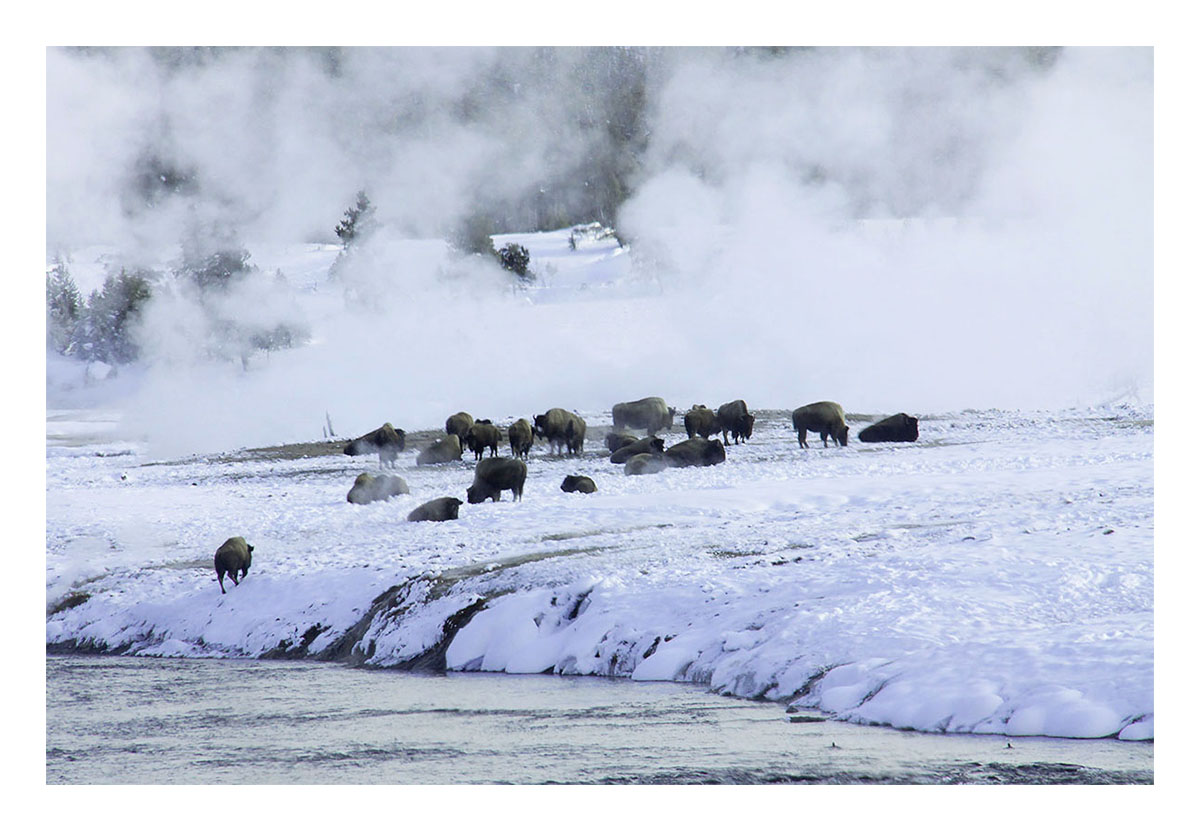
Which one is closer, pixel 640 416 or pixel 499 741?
pixel 499 741

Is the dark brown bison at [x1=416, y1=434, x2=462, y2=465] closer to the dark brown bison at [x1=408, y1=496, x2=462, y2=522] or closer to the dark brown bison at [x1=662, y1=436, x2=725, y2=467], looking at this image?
the dark brown bison at [x1=662, y1=436, x2=725, y2=467]

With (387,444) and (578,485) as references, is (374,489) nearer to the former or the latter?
(578,485)

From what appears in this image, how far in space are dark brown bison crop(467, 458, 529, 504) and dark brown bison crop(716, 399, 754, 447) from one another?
10829 mm

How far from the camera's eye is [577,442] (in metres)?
27.5

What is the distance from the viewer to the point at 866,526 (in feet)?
46.7

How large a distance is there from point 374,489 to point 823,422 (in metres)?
12.3

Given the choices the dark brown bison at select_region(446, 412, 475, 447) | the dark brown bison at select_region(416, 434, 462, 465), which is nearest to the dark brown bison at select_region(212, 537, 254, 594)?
the dark brown bison at select_region(416, 434, 462, 465)

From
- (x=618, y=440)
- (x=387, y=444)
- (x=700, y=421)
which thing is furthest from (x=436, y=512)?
(x=700, y=421)

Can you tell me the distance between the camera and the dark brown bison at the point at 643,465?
75.6 ft

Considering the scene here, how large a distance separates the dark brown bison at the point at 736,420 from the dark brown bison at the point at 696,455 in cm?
500

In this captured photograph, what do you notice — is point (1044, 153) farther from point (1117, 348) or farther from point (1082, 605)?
point (1082, 605)

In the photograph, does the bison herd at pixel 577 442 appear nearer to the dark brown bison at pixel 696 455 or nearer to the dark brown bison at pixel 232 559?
the dark brown bison at pixel 696 455

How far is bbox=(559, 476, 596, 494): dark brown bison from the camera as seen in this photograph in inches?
780

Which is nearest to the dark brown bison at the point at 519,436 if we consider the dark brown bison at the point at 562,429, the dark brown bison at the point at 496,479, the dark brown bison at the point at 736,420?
the dark brown bison at the point at 562,429
